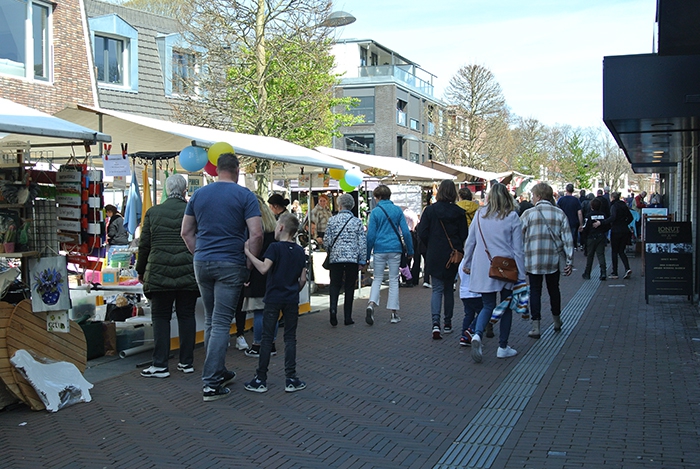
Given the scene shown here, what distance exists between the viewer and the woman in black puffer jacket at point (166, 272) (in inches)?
271

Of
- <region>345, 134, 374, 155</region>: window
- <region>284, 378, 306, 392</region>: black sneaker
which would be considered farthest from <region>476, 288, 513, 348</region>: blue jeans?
<region>345, 134, 374, 155</region>: window

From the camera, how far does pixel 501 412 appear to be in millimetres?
5844

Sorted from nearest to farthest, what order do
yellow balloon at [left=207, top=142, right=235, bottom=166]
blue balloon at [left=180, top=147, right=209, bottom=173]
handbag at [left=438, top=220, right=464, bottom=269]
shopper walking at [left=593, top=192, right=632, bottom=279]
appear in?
yellow balloon at [left=207, top=142, right=235, bottom=166] < blue balloon at [left=180, top=147, right=209, bottom=173] < handbag at [left=438, top=220, right=464, bottom=269] < shopper walking at [left=593, top=192, right=632, bottom=279]

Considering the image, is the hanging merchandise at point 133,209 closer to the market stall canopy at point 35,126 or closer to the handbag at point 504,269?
the market stall canopy at point 35,126

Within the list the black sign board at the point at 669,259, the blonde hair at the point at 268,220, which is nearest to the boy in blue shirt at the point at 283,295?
the blonde hair at the point at 268,220

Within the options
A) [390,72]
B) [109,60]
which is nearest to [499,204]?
[109,60]

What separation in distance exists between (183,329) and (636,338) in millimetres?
5439

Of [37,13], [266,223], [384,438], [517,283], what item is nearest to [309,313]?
[266,223]

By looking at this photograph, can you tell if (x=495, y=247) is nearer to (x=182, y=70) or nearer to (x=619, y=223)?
(x=619, y=223)

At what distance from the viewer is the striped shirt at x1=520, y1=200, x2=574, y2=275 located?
8961 millimetres

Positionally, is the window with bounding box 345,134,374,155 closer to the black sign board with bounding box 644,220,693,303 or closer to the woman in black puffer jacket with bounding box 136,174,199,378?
the black sign board with bounding box 644,220,693,303

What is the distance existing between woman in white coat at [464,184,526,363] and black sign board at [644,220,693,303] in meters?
4.68

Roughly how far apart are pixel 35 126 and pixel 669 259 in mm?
9470

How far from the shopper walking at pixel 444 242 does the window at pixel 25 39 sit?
1036 cm
